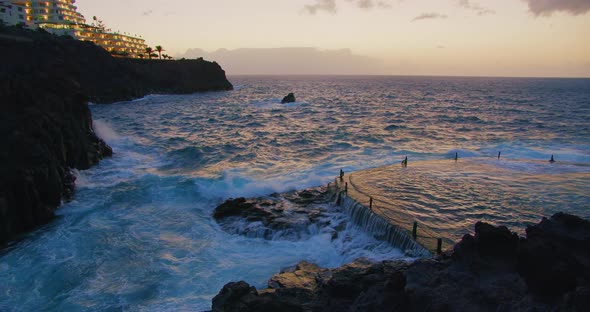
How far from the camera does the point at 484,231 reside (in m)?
10.1

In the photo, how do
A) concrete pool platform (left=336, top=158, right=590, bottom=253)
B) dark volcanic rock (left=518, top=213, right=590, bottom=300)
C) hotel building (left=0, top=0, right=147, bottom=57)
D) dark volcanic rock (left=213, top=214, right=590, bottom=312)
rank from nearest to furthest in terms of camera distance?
dark volcanic rock (left=518, top=213, right=590, bottom=300) < dark volcanic rock (left=213, top=214, right=590, bottom=312) < concrete pool platform (left=336, top=158, right=590, bottom=253) < hotel building (left=0, top=0, right=147, bottom=57)

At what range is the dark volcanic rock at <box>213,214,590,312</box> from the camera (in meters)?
7.62

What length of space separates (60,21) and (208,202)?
145 metres

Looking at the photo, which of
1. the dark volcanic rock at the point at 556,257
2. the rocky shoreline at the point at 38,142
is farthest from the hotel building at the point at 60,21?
the dark volcanic rock at the point at 556,257

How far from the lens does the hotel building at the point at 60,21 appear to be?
111 meters

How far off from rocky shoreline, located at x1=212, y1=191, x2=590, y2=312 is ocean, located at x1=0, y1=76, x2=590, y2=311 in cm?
438

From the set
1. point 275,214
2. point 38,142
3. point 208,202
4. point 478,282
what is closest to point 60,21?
point 38,142

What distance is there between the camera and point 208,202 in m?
23.5

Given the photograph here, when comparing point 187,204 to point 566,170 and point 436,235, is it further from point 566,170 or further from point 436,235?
point 566,170

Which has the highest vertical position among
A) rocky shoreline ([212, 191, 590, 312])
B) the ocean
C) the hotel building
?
the hotel building

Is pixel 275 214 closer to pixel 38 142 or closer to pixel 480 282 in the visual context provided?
pixel 480 282

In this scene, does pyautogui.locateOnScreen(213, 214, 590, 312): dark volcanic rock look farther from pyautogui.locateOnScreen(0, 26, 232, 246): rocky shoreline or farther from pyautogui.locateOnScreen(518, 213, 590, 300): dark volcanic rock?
pyautogui.locateOnScreen(0, 26, 232, 246): rocky shoreline

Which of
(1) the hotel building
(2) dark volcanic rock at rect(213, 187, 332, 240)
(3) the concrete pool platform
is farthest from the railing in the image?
(1) the hotel building

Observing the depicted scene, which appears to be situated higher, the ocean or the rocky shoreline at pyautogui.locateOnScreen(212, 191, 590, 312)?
the rocky shoreline at pyautogui.locateOnScreen(212, 191, 590, 312)
